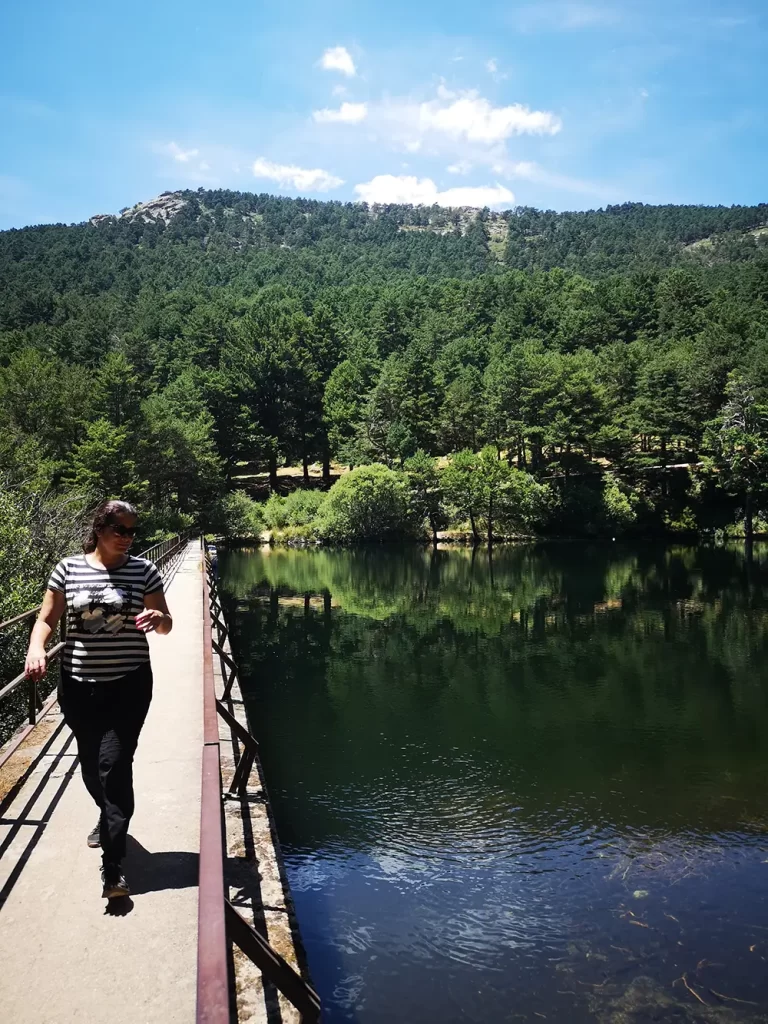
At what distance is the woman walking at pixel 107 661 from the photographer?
4438mm

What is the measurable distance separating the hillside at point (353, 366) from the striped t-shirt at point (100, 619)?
23972 mm

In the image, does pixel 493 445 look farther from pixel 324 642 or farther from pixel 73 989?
pixel 73 989

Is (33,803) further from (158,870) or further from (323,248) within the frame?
(323,248)

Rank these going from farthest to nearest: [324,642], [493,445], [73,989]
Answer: [493,445] < [324,642] < [73,989]

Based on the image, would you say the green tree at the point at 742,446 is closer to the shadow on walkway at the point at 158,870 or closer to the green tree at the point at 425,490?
the green tree at the point at 425,490

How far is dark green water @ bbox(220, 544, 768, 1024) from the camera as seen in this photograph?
24.2 ft

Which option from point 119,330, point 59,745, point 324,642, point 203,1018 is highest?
point 119,330

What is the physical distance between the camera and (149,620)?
4527 mm

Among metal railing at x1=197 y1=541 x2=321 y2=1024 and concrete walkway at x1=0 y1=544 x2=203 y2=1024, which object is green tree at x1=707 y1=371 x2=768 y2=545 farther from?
metal railing at x1=197 y1=541 x2=321 y2=1024

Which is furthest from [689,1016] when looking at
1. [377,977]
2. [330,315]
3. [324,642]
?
[330,315]

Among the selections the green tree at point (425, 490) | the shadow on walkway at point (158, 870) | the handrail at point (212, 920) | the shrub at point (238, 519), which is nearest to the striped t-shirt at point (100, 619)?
the handrail at point (212, 920)

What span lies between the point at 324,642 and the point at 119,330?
76269mm

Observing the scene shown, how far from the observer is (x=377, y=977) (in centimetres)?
731

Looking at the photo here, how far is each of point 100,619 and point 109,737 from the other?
702mm
